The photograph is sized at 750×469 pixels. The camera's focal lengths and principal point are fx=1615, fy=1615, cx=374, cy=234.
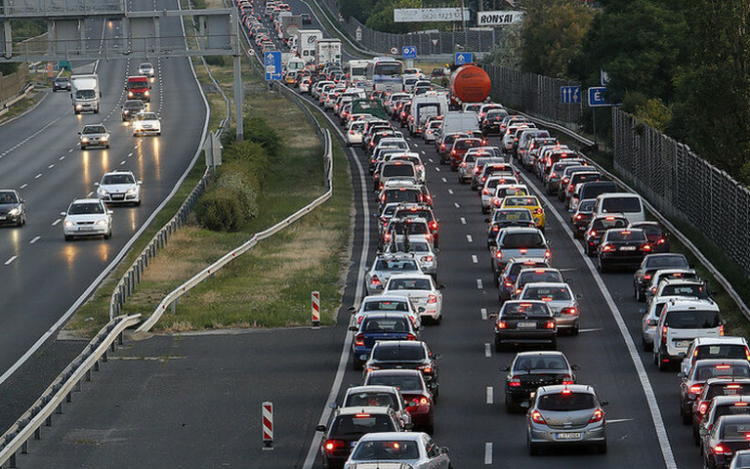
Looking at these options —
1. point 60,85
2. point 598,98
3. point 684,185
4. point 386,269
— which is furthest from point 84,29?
point 60,85

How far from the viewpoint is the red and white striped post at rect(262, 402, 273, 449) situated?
94.1 feet

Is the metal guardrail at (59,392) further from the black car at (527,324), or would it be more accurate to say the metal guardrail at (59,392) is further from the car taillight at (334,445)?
the black car at (527,324)

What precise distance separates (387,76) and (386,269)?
3373 inches

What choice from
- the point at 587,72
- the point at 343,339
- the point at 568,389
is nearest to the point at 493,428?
the point at 568,389

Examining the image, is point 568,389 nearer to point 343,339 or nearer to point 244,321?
point 343,339

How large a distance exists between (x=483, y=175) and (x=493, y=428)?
40.8 m

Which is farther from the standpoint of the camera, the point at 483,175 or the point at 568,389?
the point at 483,175

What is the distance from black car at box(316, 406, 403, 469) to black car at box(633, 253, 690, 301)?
793 inches

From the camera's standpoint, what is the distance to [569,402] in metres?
27.4

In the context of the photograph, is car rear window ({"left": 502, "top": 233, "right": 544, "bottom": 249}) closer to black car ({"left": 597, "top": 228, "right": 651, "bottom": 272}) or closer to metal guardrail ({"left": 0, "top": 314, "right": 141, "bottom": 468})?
black car ({"left": 597, "top": 228, "right": 651, "bottom": 272})

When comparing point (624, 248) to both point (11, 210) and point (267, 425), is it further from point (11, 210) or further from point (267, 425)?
point (11, 210)

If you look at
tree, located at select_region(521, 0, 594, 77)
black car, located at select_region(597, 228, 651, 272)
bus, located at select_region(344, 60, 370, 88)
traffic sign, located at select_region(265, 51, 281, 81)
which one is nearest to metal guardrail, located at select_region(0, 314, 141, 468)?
black car, located at select_region(597, 228, 651, 272)

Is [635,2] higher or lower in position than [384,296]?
higher

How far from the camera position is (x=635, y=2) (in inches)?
3327
